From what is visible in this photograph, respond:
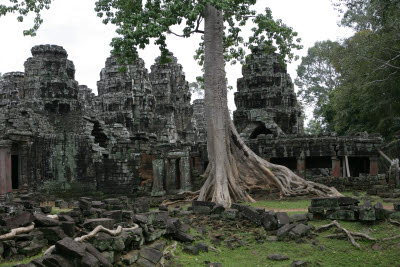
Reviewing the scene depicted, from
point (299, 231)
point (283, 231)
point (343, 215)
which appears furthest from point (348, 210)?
point (283, 231)

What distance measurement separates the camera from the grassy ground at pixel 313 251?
622cm

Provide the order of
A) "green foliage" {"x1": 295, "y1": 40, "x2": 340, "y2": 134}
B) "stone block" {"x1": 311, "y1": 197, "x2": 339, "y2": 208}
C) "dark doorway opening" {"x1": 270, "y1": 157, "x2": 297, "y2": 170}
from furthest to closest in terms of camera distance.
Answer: "green foliage" {"x1": 295, "y1": 40, "x2": 340, "y2": 134} → "dark doorway opening" {"x1": 270, "y1": 157, "x2": 297, "y2": 170} → "stone block" {"x1": 311, "y1": 197, "x2": 339, "y2": 208}

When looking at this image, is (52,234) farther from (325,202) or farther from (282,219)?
(325,202)

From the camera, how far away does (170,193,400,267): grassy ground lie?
20.4 feet

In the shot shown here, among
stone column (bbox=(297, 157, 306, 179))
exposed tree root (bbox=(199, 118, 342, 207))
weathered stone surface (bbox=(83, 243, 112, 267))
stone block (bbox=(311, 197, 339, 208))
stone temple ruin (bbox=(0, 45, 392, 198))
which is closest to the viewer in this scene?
weathered stone surface (bbox=(83, 243, 112, 267))

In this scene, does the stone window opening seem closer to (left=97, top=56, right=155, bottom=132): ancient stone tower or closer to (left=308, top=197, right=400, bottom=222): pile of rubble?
(left=97, top=56, right=155, bottom=132): ancient stone tower

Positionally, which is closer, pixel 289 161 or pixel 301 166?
pixel 301 166

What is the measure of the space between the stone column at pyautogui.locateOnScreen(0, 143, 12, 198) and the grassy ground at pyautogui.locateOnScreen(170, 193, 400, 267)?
27.7 ft

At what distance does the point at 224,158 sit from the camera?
12.6m

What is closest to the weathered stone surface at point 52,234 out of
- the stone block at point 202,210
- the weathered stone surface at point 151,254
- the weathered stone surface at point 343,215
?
the weathered stone surface at point 151,254

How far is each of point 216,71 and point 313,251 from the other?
7695 millimetres

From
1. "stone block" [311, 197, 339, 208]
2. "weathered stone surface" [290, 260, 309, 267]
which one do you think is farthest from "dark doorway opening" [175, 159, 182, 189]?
"weathered stone surface" [290, 260, 309, 267]

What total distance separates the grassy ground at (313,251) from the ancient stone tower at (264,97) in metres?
14.8

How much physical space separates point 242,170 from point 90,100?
2104 centimetres
